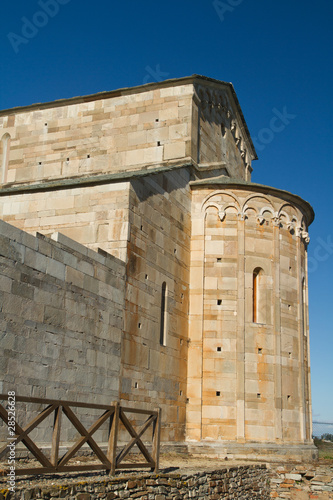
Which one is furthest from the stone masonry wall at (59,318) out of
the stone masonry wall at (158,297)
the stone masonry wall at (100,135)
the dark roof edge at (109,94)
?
the dark roof edge at (109,94)

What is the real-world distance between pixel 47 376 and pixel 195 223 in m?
8.48

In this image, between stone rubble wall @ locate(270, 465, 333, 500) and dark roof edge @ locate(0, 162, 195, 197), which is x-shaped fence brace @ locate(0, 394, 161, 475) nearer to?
stone rubble wall @ locate(270, 465, 333, 500)

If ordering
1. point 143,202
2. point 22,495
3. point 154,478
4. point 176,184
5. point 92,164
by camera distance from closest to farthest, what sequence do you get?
point 22,495
point 154,478
point 143,202
point 176,184
point 92,164

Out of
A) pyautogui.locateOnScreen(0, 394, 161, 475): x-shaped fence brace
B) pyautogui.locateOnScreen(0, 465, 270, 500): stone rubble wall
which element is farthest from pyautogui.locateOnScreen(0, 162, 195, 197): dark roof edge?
pyautogui.locateOnScreen(0, 465, 270, 500): stone rubble wall

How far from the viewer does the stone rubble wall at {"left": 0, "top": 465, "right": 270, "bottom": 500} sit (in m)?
7.65

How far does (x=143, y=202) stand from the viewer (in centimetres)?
1611

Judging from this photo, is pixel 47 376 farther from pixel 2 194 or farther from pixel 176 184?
pixel 176 184

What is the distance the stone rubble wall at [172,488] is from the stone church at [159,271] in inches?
76.1

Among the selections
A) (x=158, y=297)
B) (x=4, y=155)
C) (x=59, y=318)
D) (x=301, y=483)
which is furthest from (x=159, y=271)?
(x=4, y=155)

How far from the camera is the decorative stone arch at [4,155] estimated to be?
21375mm

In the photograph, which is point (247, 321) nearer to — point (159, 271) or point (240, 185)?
point (159, 271)

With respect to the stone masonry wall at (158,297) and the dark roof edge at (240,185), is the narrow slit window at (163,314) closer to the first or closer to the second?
the stone masonry wall at (158,297)

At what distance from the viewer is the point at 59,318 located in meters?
12.4

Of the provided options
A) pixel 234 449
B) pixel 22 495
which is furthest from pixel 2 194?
pixel 22 495
